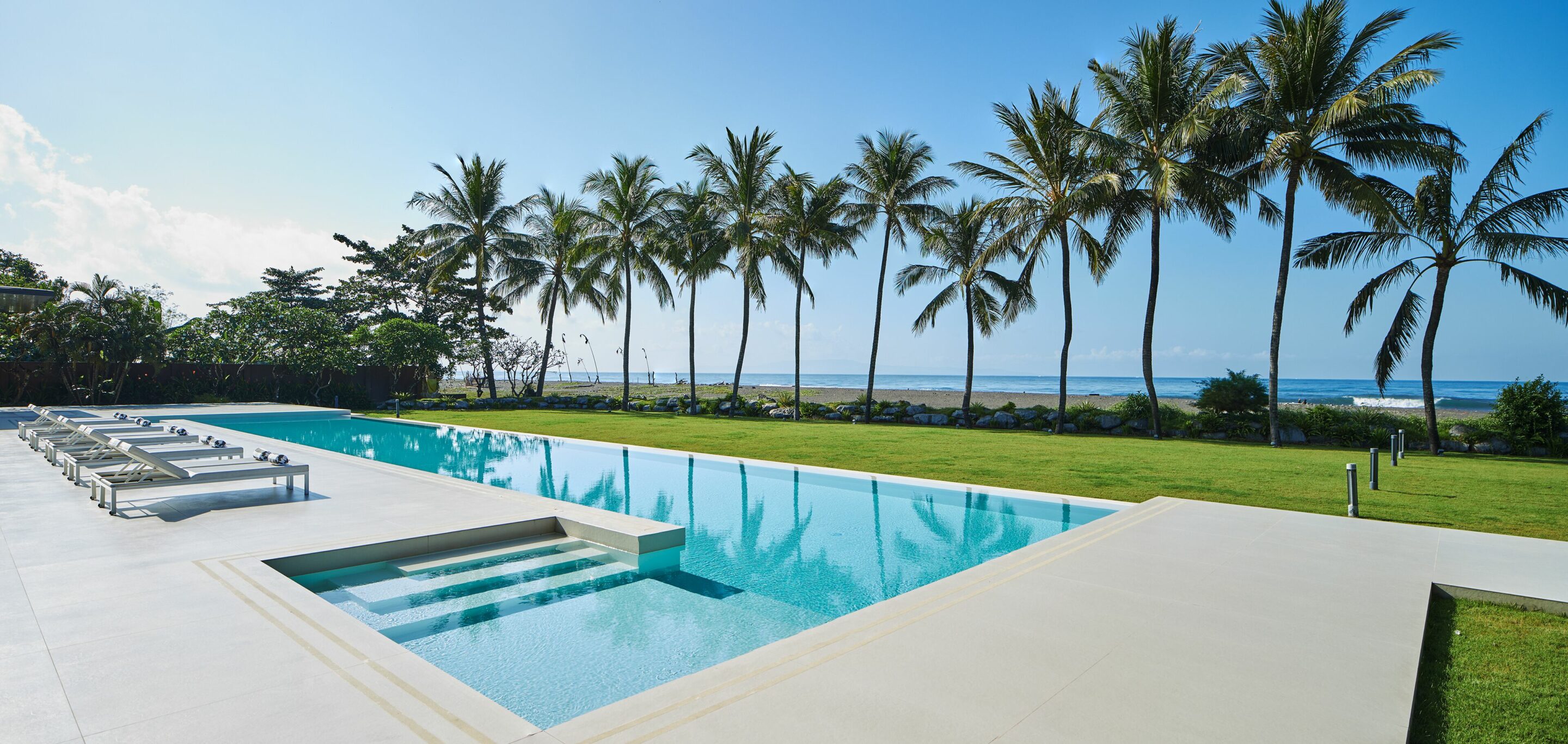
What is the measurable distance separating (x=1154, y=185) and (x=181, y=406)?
28.7 m

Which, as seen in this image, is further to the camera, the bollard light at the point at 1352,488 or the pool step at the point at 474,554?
the bollard light at the point at 1352,488

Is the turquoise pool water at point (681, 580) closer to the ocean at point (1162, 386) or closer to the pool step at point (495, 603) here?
the pool step at point (495, 603)

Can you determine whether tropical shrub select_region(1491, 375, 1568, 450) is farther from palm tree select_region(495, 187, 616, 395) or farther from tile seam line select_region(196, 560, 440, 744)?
palm tree select_region(495, 187, 616, 395)

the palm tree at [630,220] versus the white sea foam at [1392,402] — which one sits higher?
the palm tree at [630,220]

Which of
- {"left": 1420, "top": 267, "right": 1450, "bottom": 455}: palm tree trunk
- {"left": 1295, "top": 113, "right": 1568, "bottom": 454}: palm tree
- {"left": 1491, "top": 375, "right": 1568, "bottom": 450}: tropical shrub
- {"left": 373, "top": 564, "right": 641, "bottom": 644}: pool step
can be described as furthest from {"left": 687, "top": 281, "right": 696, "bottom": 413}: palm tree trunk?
{"left": 1491, "top": 375, "right": 1568, "bottom": 450}: tropical shrub

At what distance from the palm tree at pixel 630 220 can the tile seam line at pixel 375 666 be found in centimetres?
2130

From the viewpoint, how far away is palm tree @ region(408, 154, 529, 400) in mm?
27234

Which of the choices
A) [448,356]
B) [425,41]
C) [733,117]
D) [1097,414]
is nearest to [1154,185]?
[1097,414]

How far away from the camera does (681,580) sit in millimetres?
5473

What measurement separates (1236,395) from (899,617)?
16377 mm

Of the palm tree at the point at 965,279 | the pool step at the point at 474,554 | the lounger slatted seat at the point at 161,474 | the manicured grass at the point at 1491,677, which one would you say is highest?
the palm tree at the point at 965,279

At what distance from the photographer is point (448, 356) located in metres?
28.6

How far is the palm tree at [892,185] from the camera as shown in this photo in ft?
69.3

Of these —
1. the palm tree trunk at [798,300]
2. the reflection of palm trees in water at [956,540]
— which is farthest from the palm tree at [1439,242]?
the palm tree trunk at [798,300]
